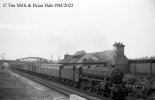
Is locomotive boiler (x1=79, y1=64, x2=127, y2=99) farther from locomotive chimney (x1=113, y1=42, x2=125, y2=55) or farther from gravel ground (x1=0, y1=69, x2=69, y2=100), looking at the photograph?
locomotive chimney (x1=113, y1=42, x2=125, y2=55)

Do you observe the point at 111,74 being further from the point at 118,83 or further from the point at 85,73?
the point at 85,73

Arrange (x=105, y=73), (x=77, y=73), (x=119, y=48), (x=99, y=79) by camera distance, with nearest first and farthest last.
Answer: (x=105, y=73) → (x=99, y=79) → (x=77, y=73) → (x=119, y=48)

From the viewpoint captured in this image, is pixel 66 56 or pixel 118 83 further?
pixel 66 56

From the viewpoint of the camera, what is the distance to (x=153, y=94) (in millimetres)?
17625

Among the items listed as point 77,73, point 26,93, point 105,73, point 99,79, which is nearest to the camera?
point 26,93

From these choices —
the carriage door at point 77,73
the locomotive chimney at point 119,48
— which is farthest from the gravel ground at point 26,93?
the locomotive chimney at point 119,48

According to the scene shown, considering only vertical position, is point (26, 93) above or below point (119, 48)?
below

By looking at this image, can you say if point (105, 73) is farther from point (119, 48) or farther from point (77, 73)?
point (119, 48)

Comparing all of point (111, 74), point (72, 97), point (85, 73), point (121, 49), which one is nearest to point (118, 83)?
point (111, 74)

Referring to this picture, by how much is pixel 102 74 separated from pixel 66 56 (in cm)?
4012

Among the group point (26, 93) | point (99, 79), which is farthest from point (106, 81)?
point (26, 93)

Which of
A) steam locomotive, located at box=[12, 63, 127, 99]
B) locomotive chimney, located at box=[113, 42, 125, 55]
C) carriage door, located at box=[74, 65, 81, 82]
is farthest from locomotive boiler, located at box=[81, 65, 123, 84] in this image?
locomotive chimney, located at box=[113, 42, 125, 55]

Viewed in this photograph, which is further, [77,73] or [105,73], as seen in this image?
[77,73]

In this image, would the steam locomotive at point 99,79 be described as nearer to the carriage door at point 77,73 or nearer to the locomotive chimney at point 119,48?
the carriage door at point 77,73
